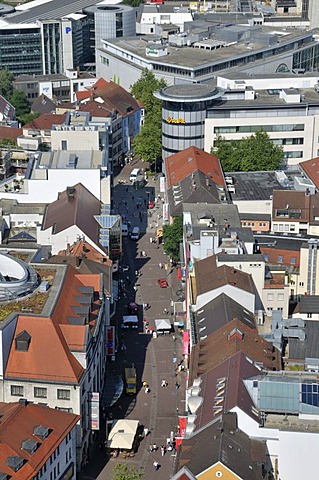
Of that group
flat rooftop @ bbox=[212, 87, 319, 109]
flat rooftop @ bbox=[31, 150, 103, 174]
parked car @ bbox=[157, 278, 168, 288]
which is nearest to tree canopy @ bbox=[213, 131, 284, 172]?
flat rooftop @ bbox=[212, 87, 319, 109]

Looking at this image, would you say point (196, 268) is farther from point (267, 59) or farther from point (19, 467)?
point (267, 59)

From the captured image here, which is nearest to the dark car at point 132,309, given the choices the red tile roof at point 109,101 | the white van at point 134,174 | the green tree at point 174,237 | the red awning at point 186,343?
the red awning at point 186,343

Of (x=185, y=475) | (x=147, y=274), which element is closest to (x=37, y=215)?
(x=147, y=274)

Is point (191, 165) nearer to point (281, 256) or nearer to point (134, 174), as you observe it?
point (134, 174)

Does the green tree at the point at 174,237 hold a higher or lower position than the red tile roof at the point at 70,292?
lower

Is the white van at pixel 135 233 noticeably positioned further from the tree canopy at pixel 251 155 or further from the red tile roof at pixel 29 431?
the red tile roof at pixel 29 431

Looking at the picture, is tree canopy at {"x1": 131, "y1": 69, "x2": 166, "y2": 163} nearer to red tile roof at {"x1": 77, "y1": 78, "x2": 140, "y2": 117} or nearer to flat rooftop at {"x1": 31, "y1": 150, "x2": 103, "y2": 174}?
red tile roof at {"x1": 77, "y1": 78, "x2": 140, "y2": 117}

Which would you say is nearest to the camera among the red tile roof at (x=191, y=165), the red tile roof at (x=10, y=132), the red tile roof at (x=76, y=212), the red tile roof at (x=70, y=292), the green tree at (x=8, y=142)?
the red tile roof at (x=70, y=292)
